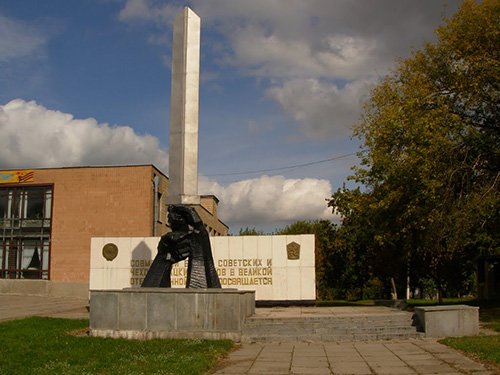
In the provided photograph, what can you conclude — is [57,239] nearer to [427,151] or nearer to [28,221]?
[28,221]

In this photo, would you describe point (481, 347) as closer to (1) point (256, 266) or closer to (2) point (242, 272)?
(1) point (256, 266)

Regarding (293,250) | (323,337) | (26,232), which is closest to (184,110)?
(323,337)

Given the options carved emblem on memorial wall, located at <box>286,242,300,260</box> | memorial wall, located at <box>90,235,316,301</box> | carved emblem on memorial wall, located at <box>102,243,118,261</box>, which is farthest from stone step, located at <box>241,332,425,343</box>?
carved emblem on memorial wall, located at <box>102,243,118,261</box>

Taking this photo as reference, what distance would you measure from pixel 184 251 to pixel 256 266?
7630 millimetres

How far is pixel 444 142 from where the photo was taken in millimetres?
16906

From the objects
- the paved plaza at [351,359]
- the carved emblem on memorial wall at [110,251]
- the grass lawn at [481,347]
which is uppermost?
the carved emblem on memorial wall at [110,251]

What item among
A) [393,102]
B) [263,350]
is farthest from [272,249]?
[263,350]

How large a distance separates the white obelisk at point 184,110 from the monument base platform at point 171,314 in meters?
2.98

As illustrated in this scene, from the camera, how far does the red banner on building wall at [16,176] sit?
31656mm

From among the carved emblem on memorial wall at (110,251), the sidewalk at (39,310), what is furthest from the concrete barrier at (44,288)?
the carved emblem on memorial wall at (110,251)

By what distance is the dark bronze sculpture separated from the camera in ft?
43.3

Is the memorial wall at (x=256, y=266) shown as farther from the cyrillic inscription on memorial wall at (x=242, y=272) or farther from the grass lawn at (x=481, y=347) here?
the grass lawn at (x=481, y=347)

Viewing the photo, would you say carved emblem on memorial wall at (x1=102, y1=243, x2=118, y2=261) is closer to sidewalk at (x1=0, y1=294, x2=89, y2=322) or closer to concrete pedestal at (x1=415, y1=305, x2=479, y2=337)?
sidewalk at (x1=0, y1=294, x2=89, y2=322)

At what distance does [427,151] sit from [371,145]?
9.31ft
